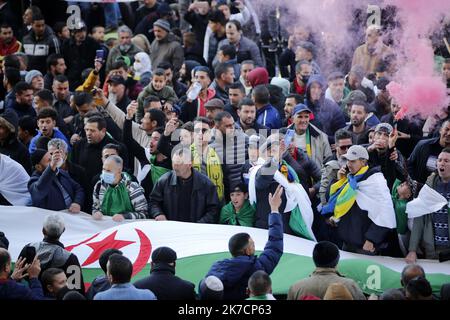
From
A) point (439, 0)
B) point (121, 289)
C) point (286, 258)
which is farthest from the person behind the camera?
point (439, 0)

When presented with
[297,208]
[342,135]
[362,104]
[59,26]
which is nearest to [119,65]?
[59,26]

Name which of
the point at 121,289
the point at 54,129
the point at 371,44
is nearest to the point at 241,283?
the point at 121,289

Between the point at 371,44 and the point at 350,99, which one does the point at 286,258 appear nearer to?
the point at 350,99

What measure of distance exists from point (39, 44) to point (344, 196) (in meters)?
7.39

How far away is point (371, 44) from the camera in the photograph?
14.2 meters

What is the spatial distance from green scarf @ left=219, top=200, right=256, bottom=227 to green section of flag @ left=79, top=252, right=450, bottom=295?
79 cm

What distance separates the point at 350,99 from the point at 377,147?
206 cm

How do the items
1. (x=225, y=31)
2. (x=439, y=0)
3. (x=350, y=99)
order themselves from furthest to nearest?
1. (x=225, y=31)
2. (x=350, y=99)
3. (x=439, y=0)

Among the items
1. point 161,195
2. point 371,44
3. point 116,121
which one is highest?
point 371,44

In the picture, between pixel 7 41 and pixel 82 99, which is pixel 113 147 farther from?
pixel 7 41

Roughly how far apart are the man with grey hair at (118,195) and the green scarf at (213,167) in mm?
643

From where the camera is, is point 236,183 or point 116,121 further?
point 116,121

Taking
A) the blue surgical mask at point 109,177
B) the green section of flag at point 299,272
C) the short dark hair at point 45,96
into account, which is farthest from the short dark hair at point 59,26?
the green section of flag at point 299,272

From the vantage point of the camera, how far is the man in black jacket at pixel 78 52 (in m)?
16.1
